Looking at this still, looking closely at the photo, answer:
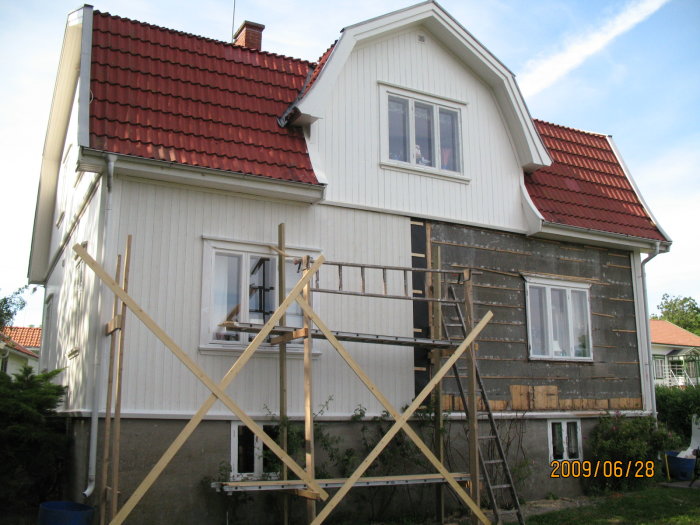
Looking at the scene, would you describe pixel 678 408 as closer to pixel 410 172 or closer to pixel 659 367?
pixel 410 172

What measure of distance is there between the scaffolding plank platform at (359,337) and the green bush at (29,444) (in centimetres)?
290

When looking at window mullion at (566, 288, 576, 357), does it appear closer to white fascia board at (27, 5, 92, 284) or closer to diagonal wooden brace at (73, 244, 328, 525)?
diagonal wooden brace at (73, 244, 328, 525)

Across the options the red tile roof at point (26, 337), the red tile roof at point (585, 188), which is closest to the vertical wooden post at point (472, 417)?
the red tile roof at point (585, 188)

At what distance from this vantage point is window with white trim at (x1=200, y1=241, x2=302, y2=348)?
31.9ft

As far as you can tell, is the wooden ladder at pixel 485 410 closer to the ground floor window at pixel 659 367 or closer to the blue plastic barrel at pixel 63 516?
the blue plastic barrel at pixel 63 516

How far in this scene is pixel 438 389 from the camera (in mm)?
10711

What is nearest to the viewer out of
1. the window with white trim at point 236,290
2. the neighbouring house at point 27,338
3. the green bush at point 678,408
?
the window with white trim at point 236,290

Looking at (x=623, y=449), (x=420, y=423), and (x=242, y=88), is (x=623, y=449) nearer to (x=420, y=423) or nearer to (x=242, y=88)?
(x=420, y=423)

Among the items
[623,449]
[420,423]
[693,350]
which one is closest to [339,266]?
[420,423]

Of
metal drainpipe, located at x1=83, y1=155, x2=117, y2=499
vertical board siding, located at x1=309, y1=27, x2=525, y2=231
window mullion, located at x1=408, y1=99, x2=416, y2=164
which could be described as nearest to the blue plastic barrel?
metal drainpipe, located at x1=83, y1=155, x2=117, y2=499

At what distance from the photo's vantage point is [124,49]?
10414mm

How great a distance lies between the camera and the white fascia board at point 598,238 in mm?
12836

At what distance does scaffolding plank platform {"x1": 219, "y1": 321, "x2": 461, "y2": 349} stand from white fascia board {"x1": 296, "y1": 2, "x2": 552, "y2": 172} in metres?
4.34
